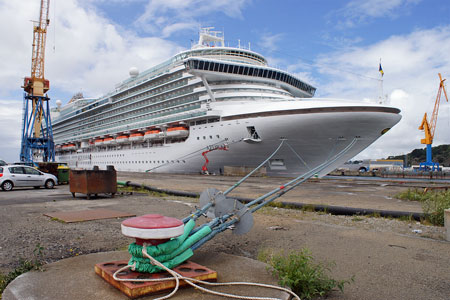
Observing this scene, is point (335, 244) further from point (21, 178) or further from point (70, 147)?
point (70, 147)

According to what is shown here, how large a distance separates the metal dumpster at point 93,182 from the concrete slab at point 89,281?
24.0ft

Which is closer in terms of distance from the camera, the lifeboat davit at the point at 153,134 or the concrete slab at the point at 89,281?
the concrete slab at the point at 89,281

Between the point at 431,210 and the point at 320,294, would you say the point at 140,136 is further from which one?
the point at 320,294

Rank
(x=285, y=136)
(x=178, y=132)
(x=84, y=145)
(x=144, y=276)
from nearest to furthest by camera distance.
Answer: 1. (x=144, y=276)
2. (x=285, y=136)
3. (x=178, y=132)
4. (x=84, y=145)

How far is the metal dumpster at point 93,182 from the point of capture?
34.5 ft

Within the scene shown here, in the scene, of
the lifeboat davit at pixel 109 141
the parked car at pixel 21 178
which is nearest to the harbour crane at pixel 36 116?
the lifeboat davit at pixel 109 141

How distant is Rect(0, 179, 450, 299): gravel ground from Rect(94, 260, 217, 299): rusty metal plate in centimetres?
116

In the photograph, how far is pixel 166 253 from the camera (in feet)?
9.55

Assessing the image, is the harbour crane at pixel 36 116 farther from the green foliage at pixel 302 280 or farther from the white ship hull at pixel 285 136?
the green foliage at pixel 302 280

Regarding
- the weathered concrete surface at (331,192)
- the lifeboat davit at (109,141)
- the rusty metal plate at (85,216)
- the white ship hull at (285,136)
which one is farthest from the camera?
the lifeboat davit at (109,141)

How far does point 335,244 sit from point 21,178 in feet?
47.0

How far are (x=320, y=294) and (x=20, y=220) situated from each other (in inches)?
238

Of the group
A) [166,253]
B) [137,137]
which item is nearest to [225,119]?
[137,137]

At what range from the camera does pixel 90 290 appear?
269 centimetres
